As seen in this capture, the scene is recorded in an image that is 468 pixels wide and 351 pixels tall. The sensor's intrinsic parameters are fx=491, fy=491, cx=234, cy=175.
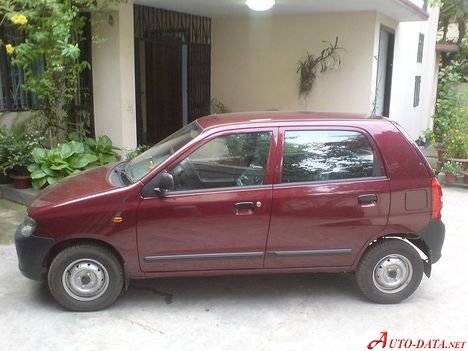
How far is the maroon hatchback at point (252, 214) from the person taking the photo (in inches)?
148

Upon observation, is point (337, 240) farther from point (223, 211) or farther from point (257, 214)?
point (223, 211)

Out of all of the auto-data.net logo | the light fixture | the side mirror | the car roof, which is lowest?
the auto-data.net logo

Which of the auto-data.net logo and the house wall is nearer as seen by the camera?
the auto-data.net logo

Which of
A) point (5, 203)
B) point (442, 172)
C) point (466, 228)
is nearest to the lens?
point (466, 228)

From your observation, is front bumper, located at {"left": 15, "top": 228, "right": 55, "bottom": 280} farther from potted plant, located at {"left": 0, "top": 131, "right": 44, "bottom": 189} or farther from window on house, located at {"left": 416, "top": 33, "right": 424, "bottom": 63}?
window on house, located at {"left": 416, "top": 33, "right": 424, "bottom": 63}

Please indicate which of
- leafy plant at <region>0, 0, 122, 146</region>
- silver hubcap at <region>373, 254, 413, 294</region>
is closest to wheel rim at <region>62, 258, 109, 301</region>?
silver hubcap at <region>373, 254, 413, 294</region>

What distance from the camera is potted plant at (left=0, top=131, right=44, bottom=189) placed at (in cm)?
696

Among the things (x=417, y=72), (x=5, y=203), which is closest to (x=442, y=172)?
(x=417, y=72)

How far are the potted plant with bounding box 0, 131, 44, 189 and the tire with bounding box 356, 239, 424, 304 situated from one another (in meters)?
5.03

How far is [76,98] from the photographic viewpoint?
25.9 feet

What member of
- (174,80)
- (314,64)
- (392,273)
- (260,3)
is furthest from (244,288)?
(174,80)

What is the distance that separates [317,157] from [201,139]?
94cm

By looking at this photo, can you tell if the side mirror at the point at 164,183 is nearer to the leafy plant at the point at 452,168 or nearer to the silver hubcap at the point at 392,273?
the silver hubcap at the point at 392,273

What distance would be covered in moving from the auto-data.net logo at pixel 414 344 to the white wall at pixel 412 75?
305 inches
